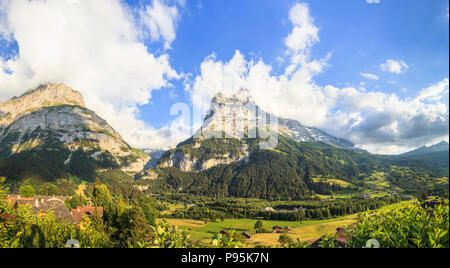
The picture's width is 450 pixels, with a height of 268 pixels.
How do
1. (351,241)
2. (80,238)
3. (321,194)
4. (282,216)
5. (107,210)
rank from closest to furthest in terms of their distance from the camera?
(351,241)
(80,238)
(107,210)
(282,216)
(321,194)

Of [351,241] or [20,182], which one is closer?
[351,241]

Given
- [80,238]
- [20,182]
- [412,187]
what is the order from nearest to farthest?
[80,238] → [20,182] → [412,187]

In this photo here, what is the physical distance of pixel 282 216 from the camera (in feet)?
363
